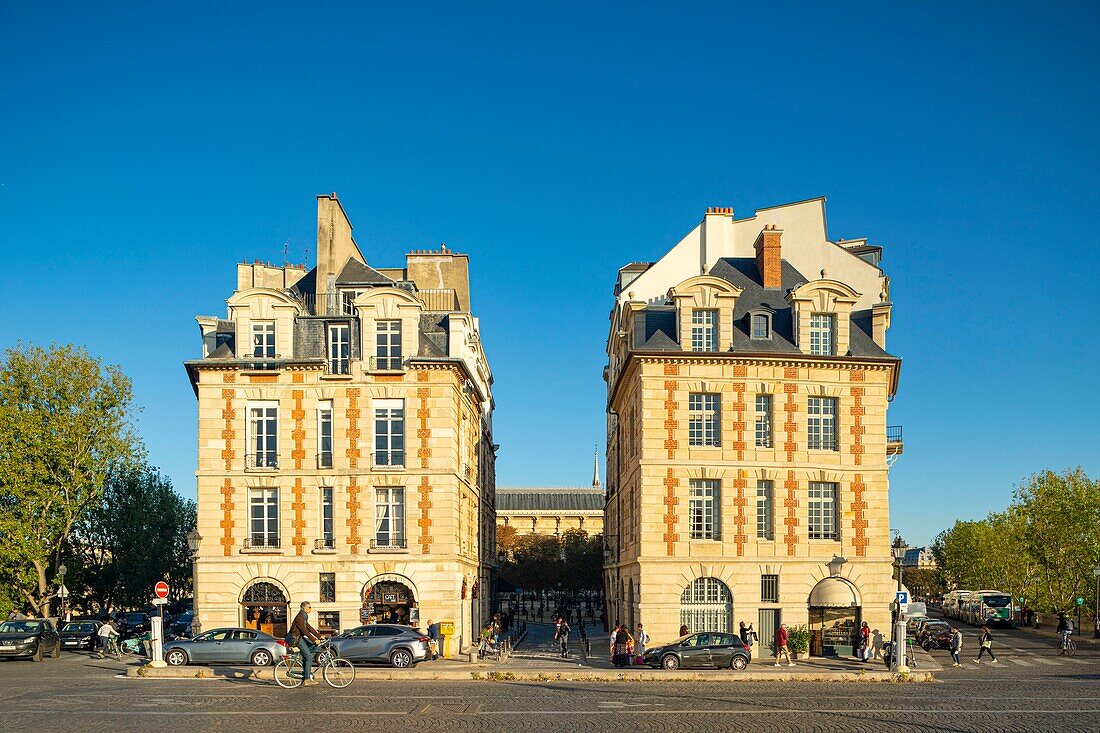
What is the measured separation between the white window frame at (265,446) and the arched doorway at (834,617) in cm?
2250

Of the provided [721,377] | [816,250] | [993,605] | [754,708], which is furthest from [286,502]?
[993,605]

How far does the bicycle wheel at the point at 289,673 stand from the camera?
1179 inches

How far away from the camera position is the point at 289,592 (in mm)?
43750

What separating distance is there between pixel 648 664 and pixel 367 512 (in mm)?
13141

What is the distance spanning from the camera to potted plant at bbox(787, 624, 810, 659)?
137 ft

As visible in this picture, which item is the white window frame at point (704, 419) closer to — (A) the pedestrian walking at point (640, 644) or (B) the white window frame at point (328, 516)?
(A) the pedestrian walking at point (640, 644)

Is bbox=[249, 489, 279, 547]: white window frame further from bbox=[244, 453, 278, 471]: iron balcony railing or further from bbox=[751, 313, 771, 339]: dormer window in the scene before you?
bbox=[751, 313, 771, 339]: dormer window

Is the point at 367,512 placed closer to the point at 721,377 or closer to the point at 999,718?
the point at 721,377

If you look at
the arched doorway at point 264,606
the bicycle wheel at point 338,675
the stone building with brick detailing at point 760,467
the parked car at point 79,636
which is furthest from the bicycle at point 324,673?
the parked car at point 79,636

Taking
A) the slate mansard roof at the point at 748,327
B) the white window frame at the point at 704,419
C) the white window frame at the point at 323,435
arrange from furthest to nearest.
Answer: the white window frame at the point at 323,435
the slate mansard roof at the point at 748,327
the white window frame at the point at 704,419

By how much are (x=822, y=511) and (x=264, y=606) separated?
22998 mm

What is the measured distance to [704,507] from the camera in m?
42.8

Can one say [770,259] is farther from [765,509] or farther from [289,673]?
[289,673]

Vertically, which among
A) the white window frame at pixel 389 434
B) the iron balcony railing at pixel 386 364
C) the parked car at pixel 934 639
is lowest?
the parked car at pixel 934 639
